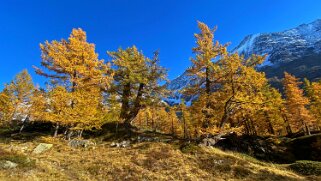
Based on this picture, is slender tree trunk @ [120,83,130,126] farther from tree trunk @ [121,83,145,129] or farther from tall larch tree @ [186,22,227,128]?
tall larch tree @ [186,22,227,128]

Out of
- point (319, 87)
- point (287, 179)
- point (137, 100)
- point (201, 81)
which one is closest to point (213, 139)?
point (201, 81)

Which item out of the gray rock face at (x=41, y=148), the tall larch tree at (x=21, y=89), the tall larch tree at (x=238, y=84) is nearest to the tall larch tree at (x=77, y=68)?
the gray rock face at (x=41, y=148)

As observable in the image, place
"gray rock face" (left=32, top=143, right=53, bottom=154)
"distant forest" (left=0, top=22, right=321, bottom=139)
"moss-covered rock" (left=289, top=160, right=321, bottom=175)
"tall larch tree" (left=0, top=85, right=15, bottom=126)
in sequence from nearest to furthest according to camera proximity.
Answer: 1. "moss-covered rock" (left=289, top=160, right=321, bottom=175)
2. "gray rock face" (left=32, top=143, right=53, bottom=154)
3. "distant forest" (left=0, top=22, right=321, bottom=139)
4. "tall larch tree" (left=0, top=85, right=15, bottom=126)

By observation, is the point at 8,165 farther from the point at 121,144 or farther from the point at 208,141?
the point at 208,141

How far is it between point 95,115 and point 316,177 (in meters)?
19.0

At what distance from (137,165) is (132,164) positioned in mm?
397

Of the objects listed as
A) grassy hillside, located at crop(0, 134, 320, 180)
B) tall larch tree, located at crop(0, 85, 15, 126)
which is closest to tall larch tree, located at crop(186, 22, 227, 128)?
grassy hillside, located at crop(0, 134, 320, 180)

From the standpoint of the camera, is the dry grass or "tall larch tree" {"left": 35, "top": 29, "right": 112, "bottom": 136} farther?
"tall larch tree" {"left": 35, "top": 29, "right": 112, "bottom": 136}

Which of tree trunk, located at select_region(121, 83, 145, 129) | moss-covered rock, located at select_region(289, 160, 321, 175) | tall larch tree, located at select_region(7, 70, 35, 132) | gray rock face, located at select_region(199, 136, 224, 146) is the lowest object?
moss-covered rock, located at select_region(289, 160, 321, 175)

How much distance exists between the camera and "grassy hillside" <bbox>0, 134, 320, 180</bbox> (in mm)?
16156

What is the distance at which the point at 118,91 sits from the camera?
3003 centimetres

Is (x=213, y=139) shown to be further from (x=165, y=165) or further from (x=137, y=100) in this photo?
(x=137, y=100)

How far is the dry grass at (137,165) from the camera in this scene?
1612 cm

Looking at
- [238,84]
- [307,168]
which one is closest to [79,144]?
[238,84]
